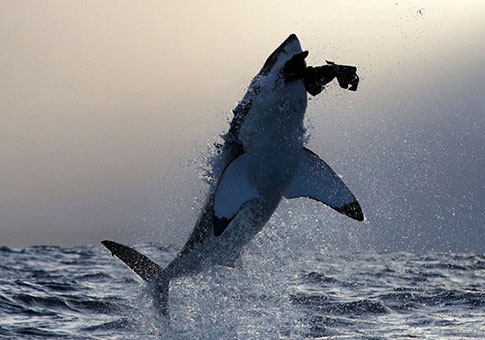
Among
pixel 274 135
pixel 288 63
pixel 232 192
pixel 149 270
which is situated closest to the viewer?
pixel 288 63

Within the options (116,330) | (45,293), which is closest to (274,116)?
(116,330)

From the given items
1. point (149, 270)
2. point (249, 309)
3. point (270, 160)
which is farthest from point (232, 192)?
point (249, 309)

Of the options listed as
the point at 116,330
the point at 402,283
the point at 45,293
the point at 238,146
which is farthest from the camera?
the point at 402,283

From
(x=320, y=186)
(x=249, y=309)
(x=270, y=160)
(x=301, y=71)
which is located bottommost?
(x=249, y=309)

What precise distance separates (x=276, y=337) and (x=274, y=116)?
5.24 m

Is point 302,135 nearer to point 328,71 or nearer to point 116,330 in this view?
point 328,71

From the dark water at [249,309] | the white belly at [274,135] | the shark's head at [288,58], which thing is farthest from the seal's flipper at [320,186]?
the shark's head at [288,58]

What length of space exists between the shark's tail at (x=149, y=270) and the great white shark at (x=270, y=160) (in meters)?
1.64

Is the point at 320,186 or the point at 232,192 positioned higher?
the point at 320,186

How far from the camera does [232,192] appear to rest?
10.2m

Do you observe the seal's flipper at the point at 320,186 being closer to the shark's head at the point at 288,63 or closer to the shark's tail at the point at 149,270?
the shark's head at the point at 288,63

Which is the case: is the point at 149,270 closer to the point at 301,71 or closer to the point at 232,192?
the point at 232,192

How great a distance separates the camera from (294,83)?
967 centimetres

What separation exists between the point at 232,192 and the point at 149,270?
366 cm
